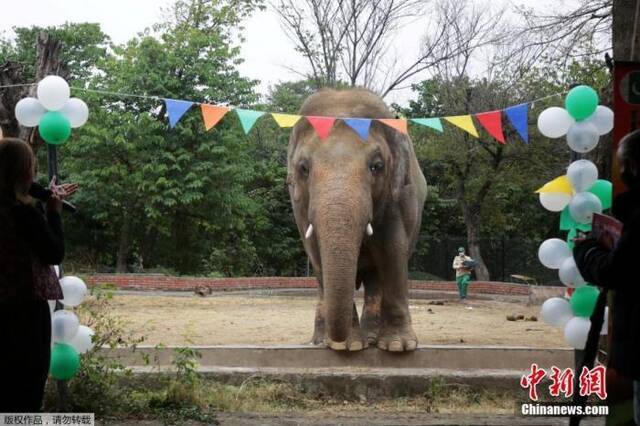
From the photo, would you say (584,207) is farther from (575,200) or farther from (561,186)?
(561,186)

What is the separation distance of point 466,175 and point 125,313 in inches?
630

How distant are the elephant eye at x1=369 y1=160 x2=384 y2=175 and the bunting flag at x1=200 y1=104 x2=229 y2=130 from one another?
1668 millimetres

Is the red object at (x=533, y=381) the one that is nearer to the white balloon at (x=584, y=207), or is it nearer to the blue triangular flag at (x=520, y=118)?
the white balloon at (x=584, y=207)

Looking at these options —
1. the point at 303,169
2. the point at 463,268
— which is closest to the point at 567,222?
the point at 303,169

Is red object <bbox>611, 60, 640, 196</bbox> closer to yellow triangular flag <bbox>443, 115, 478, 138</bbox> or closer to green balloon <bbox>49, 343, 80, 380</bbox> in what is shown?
green balloon <bbox>49, 343, 80, 380</bbox>

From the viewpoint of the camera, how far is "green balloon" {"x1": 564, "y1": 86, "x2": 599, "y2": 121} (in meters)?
6.27

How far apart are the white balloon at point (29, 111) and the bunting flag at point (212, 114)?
2.18 metres

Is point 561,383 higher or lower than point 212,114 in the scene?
lower

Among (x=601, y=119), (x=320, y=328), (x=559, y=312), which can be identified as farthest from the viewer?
(x=320, y=328)

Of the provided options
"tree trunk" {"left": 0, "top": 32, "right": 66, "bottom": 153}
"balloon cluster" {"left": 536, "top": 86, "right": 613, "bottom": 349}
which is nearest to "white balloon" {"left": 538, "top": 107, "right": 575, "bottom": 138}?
"balloon cluster" {"left": 536, "top": 86, "right": 613, "bottom": 349}

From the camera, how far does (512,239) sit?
33.4 m

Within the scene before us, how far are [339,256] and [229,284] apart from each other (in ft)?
52.9

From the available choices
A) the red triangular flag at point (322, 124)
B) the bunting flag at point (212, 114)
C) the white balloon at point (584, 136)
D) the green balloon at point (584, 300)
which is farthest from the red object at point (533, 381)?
the bunting flag at point (212, 114)

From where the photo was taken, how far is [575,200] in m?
5.89
